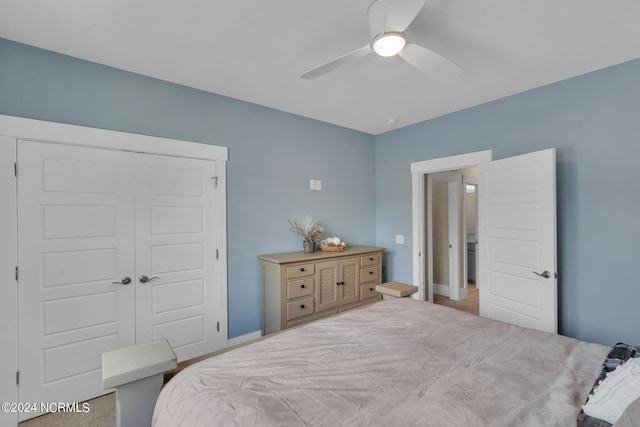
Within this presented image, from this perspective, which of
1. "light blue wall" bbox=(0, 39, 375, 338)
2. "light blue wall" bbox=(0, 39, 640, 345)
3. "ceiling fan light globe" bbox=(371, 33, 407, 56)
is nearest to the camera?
"ceiling fan light globe" bbox=(371, 33, 407, 56)

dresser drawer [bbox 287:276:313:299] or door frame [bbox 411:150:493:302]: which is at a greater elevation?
door frame [bbox 411:150:493:302]

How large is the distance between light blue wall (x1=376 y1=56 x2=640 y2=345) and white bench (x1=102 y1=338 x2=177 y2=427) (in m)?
3.08

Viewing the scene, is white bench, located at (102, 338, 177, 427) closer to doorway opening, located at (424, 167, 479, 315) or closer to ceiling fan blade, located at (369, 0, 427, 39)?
ceiling fan blade, located at (369, 0, 427, 39)

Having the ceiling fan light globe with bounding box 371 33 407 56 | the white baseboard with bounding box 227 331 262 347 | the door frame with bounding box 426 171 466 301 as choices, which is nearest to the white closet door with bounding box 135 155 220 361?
the white baseboard with bounding box 227 331 262 347

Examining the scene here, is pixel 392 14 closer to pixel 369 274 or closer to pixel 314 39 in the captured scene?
pixel 314 39

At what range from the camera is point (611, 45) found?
2025 millimetres

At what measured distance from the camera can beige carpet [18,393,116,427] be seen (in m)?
1.96

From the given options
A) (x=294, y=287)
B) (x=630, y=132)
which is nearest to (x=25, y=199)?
(x=294, y=287)

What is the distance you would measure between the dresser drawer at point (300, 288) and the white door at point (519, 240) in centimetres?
172

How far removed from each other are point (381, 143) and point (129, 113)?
Answer: 9.88ft

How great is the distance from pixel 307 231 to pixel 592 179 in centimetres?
259

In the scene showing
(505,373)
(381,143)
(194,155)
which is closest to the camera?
(505,373)

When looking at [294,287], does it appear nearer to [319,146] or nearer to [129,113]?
[319,146]

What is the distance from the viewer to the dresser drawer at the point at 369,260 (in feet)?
11.2
